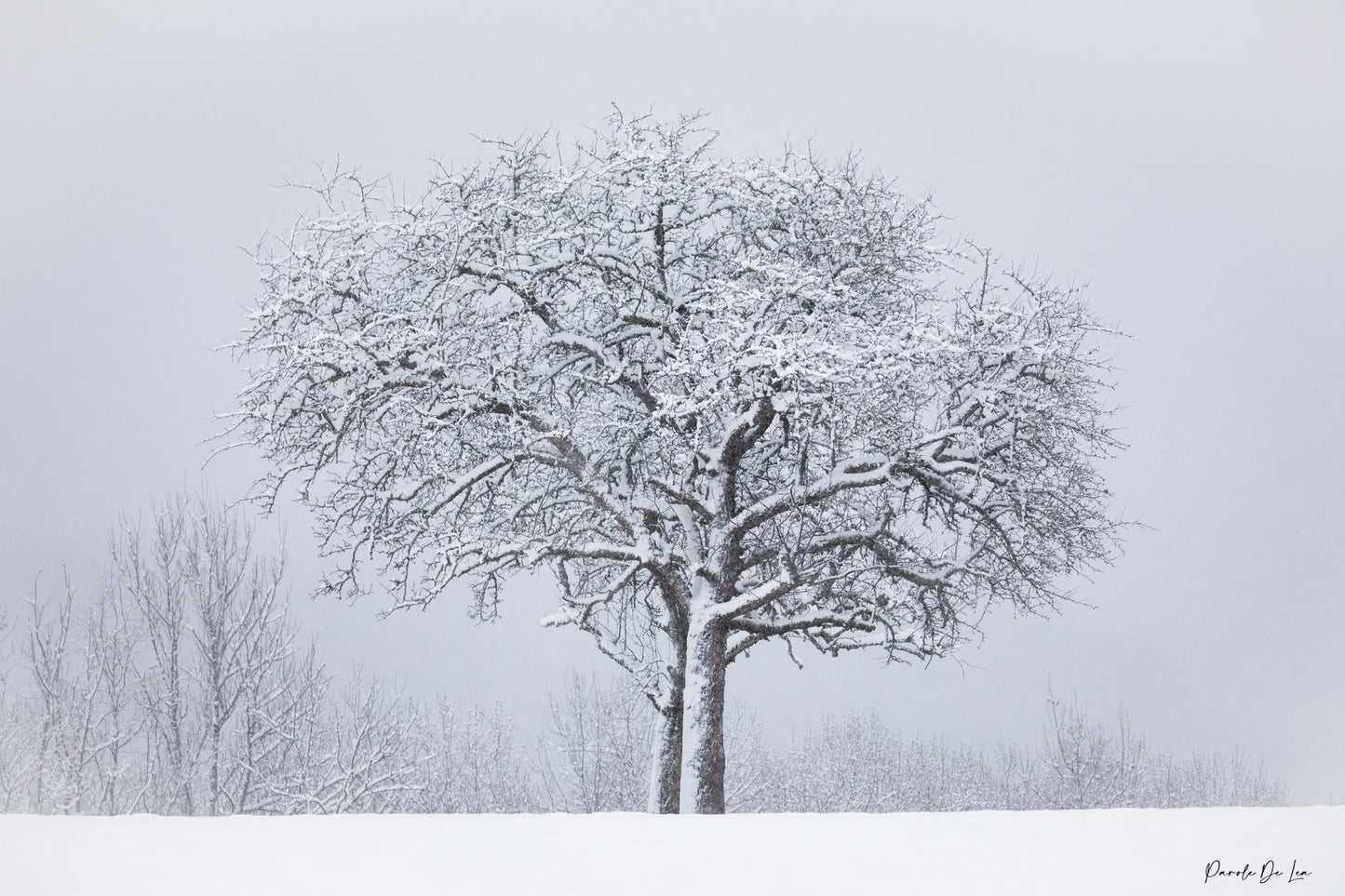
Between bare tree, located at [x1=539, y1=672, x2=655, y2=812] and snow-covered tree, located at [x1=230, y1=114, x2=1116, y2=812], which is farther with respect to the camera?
bare tree, located at [x1=539, y1=672, x2=655, y2=812]

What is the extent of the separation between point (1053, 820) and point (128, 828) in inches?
262

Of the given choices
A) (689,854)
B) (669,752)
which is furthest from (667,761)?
(689,854)

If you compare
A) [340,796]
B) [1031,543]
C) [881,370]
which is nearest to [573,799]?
[340,796]

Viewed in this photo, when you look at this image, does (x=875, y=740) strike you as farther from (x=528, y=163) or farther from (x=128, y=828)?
(x=128, y=828)

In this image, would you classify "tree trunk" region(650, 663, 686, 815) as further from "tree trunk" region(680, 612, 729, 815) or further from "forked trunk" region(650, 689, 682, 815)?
"tree trunk" region(680, 612, 729, 815)
